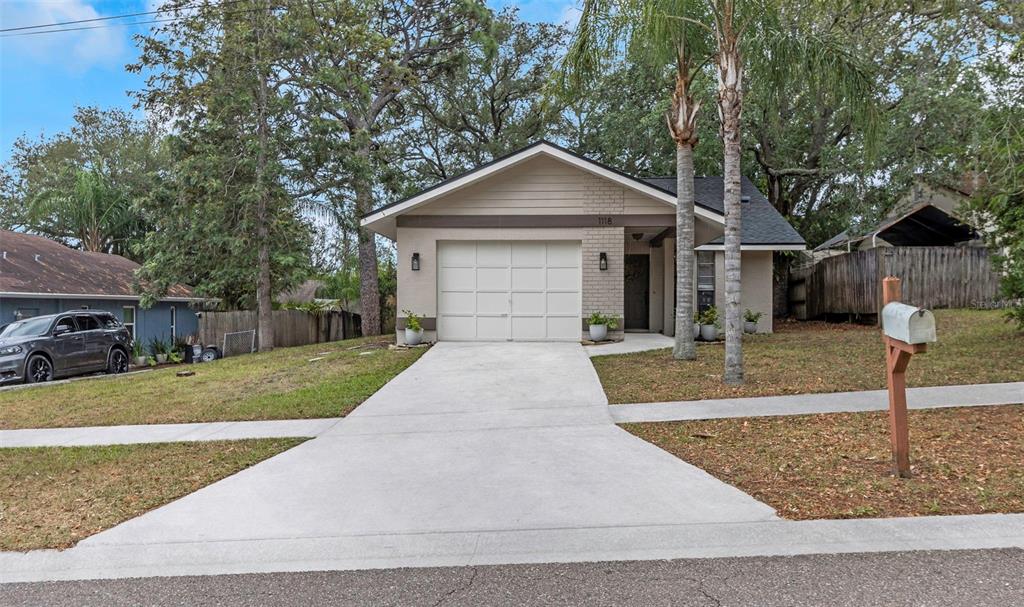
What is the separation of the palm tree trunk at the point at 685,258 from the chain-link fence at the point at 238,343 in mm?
14463

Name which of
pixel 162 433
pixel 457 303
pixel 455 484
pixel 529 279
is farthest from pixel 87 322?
pixel 455 484

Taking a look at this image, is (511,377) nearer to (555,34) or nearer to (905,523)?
(905,523)

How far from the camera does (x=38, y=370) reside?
12836 millimetres

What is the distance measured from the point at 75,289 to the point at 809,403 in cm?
2138

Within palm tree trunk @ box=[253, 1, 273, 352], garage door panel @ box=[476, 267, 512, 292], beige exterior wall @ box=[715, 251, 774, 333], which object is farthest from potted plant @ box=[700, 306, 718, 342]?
palm tree trunk @ box=[253, 1, 273, 352]

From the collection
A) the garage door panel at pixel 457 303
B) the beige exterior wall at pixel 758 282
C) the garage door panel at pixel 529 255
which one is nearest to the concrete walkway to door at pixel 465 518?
the garage door panel at pixel 457 303

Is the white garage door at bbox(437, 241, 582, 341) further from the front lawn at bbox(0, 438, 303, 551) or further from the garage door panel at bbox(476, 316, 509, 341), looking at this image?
the front lawn at bbox(0, 438, 303, 551)

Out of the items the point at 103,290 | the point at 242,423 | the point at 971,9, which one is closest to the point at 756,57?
the point at 971,9

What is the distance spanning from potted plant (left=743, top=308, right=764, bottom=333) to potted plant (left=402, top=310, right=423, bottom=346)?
8387mm

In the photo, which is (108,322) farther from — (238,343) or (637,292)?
(637,292)

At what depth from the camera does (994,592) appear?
2.91 m

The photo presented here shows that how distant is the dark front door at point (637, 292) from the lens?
16.8 metres

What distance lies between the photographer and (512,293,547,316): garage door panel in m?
13.5

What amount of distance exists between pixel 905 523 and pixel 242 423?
690 cm
